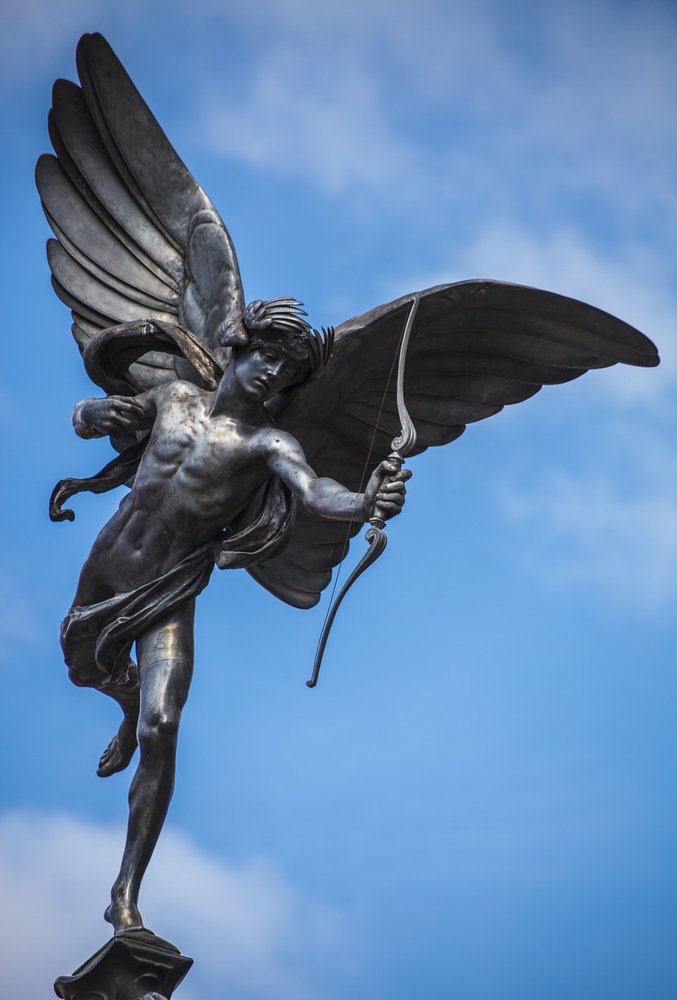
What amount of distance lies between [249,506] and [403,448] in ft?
4.26

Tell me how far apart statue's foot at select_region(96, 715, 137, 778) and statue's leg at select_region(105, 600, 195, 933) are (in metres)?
0.73

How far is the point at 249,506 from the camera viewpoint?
8.92 meters

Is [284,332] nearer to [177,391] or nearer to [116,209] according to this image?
[177,391]

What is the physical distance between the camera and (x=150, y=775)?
8438mm

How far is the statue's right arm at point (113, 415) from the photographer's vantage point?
29.5ft

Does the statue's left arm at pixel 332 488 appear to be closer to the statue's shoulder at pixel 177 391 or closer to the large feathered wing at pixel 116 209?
the statue's shoulder at pixel 177 391

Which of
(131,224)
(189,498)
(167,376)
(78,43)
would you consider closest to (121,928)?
(189,498)

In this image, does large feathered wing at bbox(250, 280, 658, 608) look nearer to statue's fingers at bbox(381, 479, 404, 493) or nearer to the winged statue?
the winged statue

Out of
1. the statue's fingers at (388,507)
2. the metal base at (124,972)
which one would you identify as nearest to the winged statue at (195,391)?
the statue's fingers at (388,507)

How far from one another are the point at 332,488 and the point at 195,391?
1162 millimetres

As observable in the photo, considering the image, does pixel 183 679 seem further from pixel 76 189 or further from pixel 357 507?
pixel 76 189

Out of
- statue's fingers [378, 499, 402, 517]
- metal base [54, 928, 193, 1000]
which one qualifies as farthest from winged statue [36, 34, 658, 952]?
metal base [54, 928, 193, 1000]

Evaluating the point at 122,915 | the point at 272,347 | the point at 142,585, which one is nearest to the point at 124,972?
the point at 122,915

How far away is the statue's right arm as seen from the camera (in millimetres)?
8984
